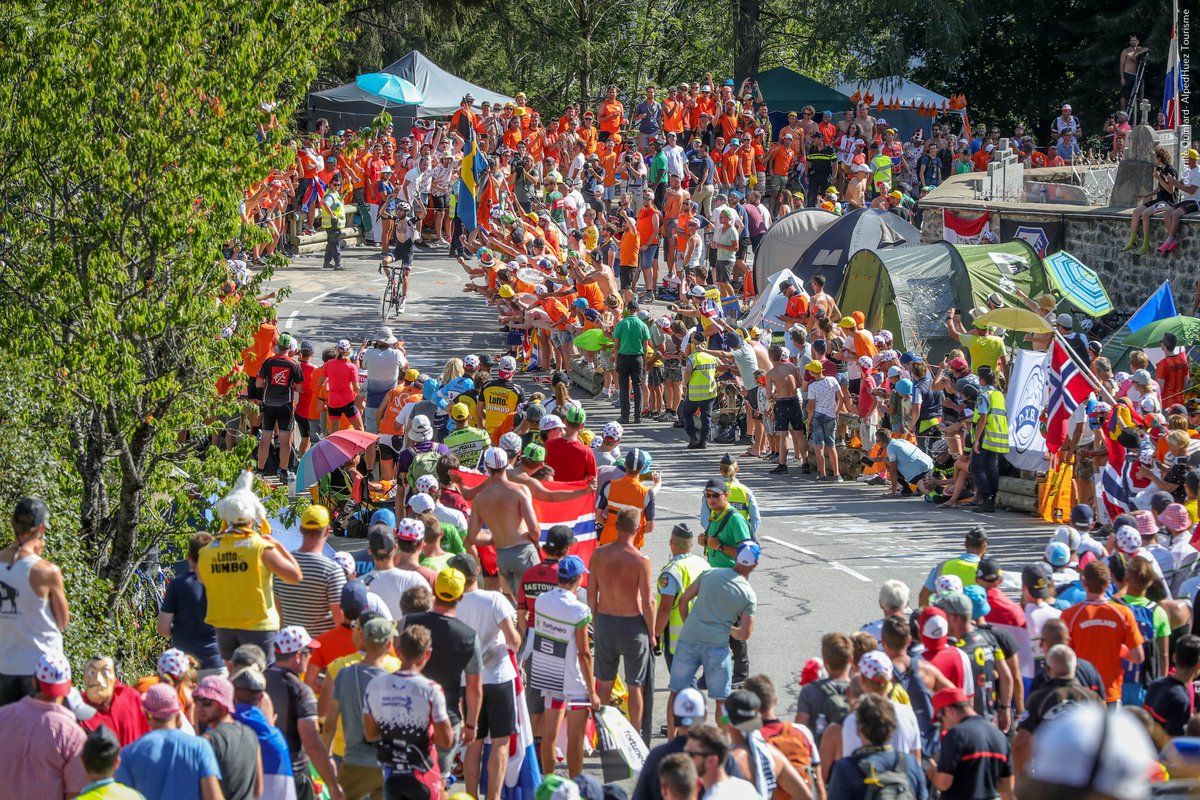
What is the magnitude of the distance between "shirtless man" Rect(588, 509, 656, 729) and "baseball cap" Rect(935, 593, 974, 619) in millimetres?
1811

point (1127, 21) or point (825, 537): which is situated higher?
point (1127, 21)

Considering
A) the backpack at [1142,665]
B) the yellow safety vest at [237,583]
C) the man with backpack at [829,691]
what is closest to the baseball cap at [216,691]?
the yellow safety vest at [237,583]

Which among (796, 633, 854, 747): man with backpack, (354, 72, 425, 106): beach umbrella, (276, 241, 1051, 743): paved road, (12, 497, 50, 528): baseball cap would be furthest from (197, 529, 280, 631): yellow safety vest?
(354, 72, 425, 106): beach umbrella

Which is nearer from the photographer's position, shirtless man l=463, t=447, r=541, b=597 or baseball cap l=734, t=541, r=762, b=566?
baseball cap l=734, t=541, r=762, b=566

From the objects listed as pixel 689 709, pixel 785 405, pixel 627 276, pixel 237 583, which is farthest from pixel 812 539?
pixel 627 276

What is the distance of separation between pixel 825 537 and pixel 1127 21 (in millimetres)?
24200

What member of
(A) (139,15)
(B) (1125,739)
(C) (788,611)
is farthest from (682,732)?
(A) (139,15)

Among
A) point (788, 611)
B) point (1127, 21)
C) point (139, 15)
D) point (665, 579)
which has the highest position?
point (1127, 21)

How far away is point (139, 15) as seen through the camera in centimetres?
1114

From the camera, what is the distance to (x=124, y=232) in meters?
11.3

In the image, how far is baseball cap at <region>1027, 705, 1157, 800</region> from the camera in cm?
312

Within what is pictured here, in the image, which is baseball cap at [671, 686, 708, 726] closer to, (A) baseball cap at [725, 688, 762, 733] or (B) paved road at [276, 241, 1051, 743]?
(A) baseball cap at [725, 688, 762, 733]

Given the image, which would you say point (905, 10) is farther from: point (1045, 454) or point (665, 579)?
point (665, 579)

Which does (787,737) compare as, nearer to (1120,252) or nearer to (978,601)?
(978,601)
